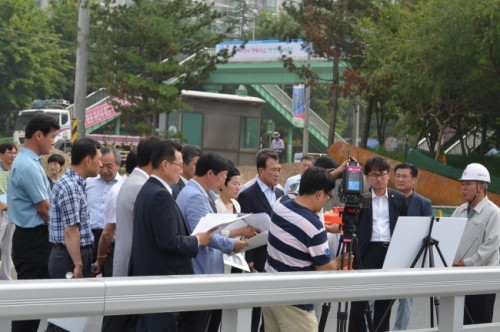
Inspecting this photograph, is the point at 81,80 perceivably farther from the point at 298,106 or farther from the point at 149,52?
the point at 298,106

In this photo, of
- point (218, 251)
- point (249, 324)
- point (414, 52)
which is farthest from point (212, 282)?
point (414, 52)

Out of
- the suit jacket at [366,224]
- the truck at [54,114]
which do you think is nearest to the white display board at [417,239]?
the suit jacket at [366,224]

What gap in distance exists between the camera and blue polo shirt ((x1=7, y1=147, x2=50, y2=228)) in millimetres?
7285

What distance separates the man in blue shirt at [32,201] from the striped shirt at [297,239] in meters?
2.06

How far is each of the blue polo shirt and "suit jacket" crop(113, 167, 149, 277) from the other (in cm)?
88

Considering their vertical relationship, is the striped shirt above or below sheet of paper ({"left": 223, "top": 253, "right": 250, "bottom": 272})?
above

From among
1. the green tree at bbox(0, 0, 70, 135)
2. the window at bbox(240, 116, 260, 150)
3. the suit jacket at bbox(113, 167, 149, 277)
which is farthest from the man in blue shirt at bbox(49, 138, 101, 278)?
the green tree at bbox(0, 0, 70, 135)

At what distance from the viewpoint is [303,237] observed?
6.02 meters

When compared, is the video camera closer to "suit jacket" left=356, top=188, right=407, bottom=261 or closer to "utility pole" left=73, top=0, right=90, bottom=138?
"suit jacket" left=356, top=188, right=407, bottom=261

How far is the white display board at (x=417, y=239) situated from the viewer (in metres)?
7.05

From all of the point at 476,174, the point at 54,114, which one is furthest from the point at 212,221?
the point at 54,114

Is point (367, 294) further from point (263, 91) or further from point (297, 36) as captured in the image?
point (263, 91)

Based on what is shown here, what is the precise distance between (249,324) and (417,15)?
2920 centimetres

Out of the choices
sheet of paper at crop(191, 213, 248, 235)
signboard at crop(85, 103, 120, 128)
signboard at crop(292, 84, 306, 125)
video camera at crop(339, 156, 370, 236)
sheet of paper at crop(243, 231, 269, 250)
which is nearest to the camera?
sheet of paper at crop(191, 213, 248, 235)
